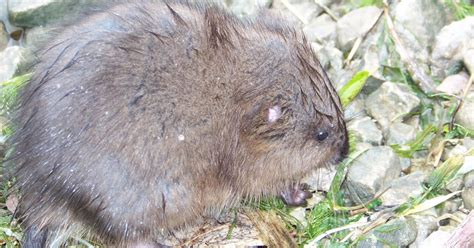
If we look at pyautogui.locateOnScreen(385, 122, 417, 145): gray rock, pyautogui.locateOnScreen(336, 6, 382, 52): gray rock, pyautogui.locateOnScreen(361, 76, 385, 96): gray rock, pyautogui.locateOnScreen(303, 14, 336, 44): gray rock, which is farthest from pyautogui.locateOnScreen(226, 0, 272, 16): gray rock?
pyautogui.locateOnScreen(385, 122, 417, 145): gray rock

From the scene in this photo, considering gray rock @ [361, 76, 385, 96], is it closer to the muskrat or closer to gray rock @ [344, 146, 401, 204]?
gray rock @ [344, 146, 401, 204]

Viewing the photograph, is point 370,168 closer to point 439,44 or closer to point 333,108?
point 333,108

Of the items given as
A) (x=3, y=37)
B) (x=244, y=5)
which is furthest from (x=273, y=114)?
(x=3, y=37)

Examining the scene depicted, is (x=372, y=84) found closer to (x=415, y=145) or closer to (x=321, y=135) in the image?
(x=415, y=145)

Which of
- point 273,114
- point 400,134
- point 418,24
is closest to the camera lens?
point 273,114

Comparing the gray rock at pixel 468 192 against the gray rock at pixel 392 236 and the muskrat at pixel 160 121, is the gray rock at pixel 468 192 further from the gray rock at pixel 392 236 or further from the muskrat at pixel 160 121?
the muskrat at pixel 160 121

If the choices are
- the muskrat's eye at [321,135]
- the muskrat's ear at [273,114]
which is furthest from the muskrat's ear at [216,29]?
the muskrat's eye at [321,135]
